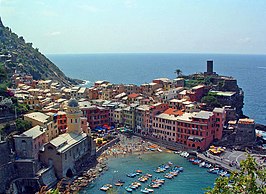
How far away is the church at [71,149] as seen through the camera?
52469 mm

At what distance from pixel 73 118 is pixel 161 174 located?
18.8m

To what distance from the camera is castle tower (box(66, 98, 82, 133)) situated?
59.8 meters

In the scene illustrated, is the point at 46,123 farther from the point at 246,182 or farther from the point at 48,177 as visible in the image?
the point at 246,182

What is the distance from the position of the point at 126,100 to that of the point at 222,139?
100ft

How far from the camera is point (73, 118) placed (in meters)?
59.7

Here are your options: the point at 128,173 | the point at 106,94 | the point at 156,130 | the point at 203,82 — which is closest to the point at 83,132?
the point at 128,173

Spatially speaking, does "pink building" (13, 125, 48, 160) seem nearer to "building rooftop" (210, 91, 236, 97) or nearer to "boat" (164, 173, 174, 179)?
"boat" (164, 173, 174, 179)

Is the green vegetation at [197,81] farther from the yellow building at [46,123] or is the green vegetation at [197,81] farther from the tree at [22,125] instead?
the tree at [22,125]

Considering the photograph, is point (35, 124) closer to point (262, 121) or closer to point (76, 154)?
point (76, 154)

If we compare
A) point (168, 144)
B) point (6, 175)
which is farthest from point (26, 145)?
point (168, 144)

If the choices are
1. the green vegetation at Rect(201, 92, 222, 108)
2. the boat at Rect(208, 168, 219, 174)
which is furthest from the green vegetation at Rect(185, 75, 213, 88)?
the boat at Rect(208, 168, 219, 174)

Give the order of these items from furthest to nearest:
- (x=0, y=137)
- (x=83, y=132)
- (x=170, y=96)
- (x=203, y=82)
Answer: (x=203, y=82) → (x=170, y=96) → (x=83, y=132) → (x=0, y=137)

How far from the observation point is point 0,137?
48.6 m

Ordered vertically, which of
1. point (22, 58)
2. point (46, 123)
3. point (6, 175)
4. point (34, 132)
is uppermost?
point (22, 58)
